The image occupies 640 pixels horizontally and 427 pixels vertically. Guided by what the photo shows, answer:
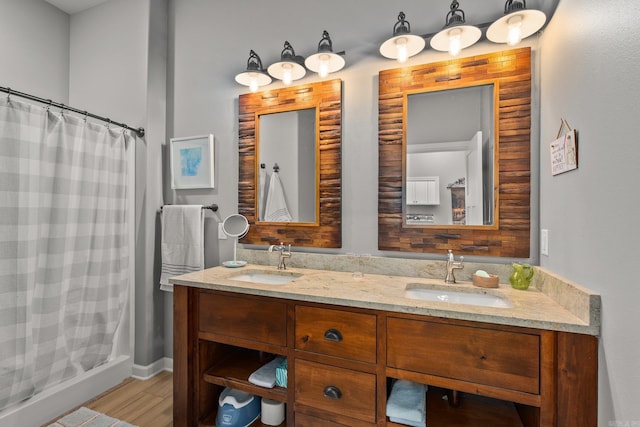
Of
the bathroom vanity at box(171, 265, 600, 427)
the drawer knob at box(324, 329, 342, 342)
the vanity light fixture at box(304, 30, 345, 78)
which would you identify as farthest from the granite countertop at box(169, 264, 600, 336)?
the vanity light fixture at box(304, 30, 345, 78)

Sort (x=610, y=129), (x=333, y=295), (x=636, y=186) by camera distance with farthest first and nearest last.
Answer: (x=333, y=295), (x=610, y=129), (x=636, y=186)

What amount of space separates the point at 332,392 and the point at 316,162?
123cm

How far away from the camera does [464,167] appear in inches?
62.6

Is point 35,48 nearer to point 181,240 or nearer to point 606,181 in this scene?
point 181,240

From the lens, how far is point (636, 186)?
76 centimetres

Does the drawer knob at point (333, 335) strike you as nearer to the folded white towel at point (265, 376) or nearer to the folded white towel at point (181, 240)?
the folded white towel at point (265, 376)

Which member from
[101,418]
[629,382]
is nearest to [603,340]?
[629,382]

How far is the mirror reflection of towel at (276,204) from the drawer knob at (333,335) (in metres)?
0.85

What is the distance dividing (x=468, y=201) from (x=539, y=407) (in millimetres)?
909

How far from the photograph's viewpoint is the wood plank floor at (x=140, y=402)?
1797mm

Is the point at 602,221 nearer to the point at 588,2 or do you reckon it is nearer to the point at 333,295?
the point at 588,2

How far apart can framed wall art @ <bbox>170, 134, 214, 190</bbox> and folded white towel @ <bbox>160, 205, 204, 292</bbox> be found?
0.20 metres

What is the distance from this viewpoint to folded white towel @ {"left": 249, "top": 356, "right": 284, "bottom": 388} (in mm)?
1472

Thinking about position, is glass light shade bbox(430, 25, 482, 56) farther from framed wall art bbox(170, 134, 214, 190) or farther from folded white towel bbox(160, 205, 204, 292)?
folded white towel bbox(160, 205, 204, 292)
